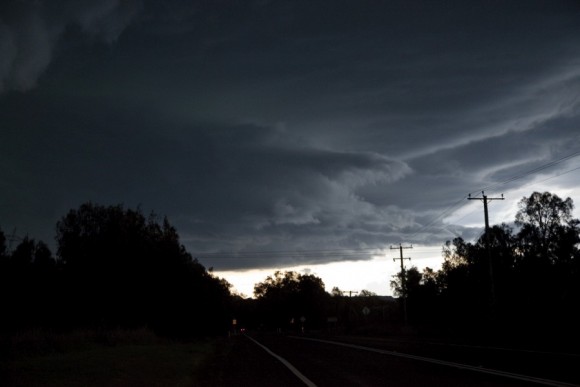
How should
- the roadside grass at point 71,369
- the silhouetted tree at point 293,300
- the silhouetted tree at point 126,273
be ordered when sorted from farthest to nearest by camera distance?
the silhouetted tree at point 293,300
the silhouetted tree at point 126,273
the roadside grass at point 71,369

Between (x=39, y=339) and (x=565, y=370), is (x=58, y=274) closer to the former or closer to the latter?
(x=39, y=339)

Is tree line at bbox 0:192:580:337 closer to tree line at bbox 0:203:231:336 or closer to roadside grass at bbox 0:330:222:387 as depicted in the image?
tree line at bbox 0:203:231:336

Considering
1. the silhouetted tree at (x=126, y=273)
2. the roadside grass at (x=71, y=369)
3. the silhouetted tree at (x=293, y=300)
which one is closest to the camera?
the roadside grass at (x=71, y=369)

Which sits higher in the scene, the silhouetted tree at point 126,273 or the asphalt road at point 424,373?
the silhouetted tree at point 126,273

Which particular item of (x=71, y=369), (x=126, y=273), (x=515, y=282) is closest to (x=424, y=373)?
(x=71, y=369)

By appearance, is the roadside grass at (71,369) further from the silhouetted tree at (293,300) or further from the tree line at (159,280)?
the silhouetted tree at (293,300)

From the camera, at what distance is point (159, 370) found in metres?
18.5

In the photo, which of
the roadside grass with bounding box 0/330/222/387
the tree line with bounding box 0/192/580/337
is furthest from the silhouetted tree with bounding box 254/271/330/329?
the roadside grass with bounding box 0/330/222/387

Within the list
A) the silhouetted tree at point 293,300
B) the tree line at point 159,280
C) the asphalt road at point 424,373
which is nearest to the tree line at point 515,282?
the tree line at point 159,280

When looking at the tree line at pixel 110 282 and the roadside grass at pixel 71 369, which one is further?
the tree line at pixel 110 282

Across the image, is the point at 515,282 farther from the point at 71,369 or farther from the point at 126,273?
the point at 71,369

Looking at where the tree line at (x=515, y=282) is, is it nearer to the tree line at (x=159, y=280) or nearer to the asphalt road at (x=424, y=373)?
the tree line at (x=159, y=280)

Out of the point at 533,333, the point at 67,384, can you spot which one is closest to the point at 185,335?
the point at 533,333

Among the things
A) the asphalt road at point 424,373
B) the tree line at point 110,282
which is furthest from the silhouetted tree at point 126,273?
the asphalt road at point 424,373
